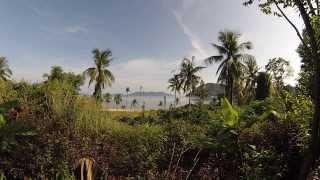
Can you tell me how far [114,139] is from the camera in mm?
10258

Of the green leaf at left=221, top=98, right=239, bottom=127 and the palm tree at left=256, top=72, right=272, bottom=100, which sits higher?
the palm tree at left=256, top=72, right=272, bottom=100

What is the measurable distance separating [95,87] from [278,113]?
163 ft

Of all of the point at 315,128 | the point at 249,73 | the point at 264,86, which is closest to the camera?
the point at 315,128

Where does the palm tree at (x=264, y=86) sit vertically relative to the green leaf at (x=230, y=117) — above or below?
above

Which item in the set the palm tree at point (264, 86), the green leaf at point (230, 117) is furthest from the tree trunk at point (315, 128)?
the palm tree at point (264, 86)

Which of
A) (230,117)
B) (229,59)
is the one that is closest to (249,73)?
(229,59)

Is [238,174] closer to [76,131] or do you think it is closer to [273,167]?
[273,167]

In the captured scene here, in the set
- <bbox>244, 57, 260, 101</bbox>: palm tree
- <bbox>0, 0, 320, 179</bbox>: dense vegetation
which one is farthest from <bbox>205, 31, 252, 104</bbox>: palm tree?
<bbox>0, 0, 320, 179</bbox>: dense vegetation

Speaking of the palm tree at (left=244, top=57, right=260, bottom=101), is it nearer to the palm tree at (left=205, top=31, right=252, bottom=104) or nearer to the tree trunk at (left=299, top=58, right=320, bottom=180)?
the palm tree at (left=205, top=31, right=252, bottom=104)

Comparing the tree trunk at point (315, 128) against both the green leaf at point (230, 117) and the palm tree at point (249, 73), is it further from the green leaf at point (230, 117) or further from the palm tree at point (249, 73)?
the palm tree at point (249, 73)

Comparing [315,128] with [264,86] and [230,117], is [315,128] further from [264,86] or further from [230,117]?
[264,86]

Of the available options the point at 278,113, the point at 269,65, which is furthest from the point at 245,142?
the point at 269,65

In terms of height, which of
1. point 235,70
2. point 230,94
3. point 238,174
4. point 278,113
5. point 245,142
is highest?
point 235,70

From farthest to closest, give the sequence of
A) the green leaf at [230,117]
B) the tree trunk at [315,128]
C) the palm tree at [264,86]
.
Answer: the palm tree at [264,86], the green leaf at [230,117], the tree trunk at [315,128]
